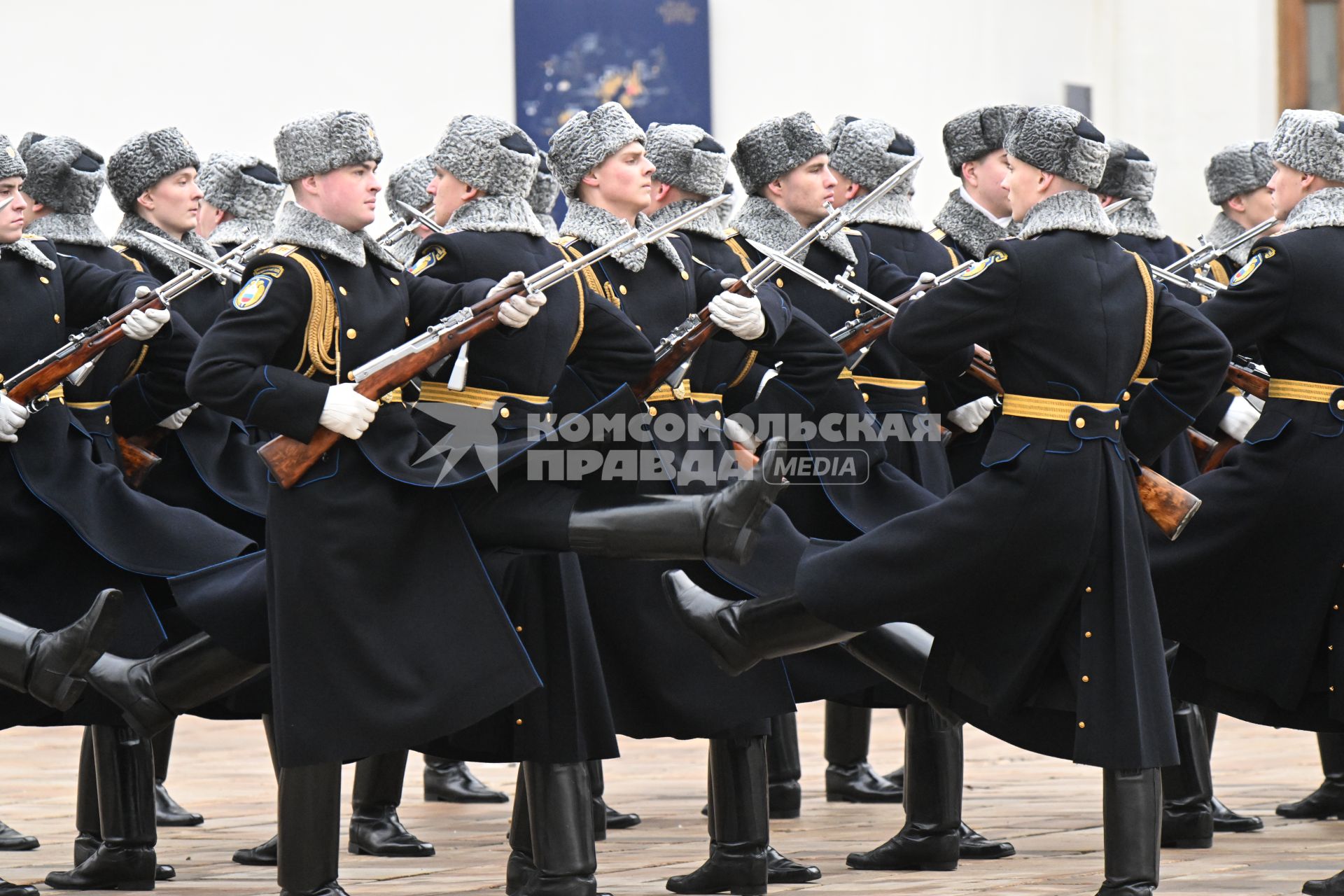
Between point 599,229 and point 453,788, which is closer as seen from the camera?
point 599,229

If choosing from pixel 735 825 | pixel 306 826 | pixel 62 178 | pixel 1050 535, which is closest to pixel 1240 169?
pixel 1050 535

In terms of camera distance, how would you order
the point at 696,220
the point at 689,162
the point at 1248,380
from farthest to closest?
the point at 689,162 < the point at 696,220 < the point at 1248,380

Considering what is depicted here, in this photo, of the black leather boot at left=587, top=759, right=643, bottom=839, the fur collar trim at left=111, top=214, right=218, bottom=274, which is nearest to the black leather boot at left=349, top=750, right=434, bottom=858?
the black leather boot at left=587, top=759, right=643, bottom=839

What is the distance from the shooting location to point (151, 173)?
6590mm

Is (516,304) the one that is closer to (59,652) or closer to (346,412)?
(346,412)

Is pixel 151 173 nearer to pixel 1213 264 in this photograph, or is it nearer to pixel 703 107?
pixel 1213 264

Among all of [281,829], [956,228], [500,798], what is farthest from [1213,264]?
[281,829]

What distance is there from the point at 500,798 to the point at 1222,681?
8.61ft

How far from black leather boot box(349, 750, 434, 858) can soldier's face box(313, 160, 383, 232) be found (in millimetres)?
1852

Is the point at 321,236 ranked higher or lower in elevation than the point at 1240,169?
lower

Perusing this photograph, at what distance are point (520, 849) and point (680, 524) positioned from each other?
95cm

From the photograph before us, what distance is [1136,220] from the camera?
727 centimetres

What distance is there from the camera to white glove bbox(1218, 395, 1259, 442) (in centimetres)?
666

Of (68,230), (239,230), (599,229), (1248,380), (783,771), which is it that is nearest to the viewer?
(599,229)
